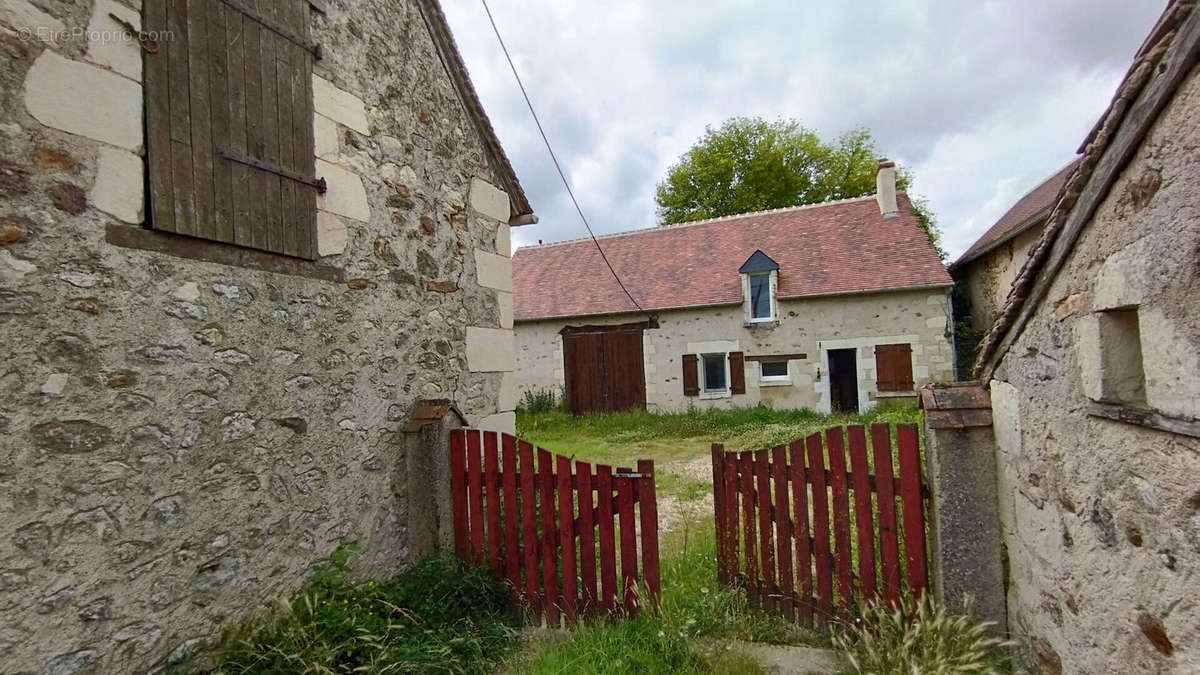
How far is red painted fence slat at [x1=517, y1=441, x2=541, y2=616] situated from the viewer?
3510mm

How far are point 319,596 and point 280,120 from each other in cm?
270

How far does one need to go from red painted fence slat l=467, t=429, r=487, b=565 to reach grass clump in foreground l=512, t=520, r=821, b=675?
0.72m

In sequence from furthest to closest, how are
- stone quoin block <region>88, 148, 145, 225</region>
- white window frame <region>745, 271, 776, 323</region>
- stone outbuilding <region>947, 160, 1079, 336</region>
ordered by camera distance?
1. white window frame <region>745, 271, 776, 323</region>
2. stone outbuilding <region>947, 160, 1079, 336</region>
3. stone quoin block <region>88, 148, 145, 225</region>

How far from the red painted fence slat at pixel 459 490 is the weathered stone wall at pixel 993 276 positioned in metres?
12.4

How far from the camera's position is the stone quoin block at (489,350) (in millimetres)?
4477

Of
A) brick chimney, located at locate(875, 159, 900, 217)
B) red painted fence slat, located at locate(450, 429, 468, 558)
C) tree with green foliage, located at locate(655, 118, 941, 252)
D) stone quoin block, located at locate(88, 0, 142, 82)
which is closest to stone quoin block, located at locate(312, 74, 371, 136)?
stone quoin block, located at locate(88, 0, 142, 82)

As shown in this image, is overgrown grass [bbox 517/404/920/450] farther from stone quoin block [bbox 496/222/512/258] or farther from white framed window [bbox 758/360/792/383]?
stone quoin block [bbox 496/222/512/258]

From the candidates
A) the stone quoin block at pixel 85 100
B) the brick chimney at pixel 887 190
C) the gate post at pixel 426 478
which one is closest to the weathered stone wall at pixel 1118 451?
the gate post at pixel 426 478

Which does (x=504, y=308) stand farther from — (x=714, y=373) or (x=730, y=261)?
(x=730, y=261)

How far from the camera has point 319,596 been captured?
3055mm

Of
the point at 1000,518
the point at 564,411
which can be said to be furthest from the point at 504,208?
the point at 564,411

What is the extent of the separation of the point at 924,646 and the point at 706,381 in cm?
1156

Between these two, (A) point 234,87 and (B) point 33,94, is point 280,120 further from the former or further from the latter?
(B) point 33,94

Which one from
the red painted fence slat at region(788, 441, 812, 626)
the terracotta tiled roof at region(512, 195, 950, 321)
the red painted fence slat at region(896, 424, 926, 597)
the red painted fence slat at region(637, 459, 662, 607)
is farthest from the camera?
the terracotta tiled roof at region(512, 195, 950, 321)
